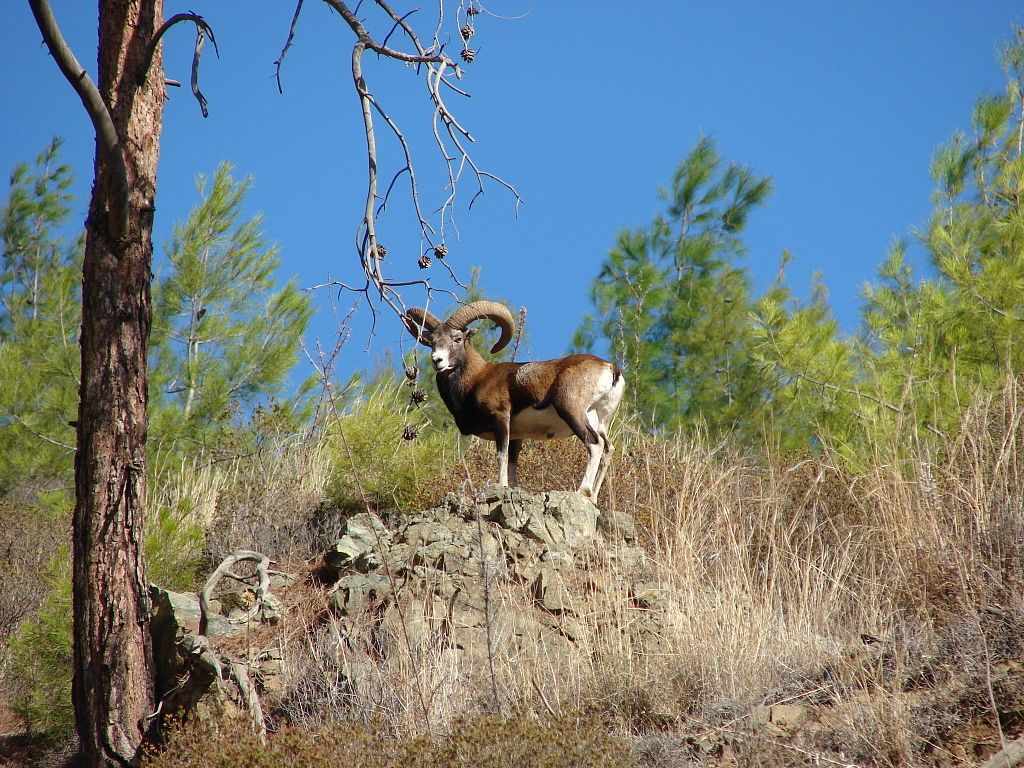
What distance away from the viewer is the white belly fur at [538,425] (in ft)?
34.1

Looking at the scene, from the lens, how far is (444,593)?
8156mm

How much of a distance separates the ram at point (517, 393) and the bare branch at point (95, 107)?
3489mm

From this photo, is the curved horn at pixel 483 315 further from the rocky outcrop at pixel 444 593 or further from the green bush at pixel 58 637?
the green bush at pixel 58 637

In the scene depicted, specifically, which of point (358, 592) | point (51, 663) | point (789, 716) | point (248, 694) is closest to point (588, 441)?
point (358, 592)

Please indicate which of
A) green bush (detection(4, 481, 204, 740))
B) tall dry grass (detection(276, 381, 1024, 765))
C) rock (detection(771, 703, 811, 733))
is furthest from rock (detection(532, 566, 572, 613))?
green bush (detection(4, 481, 204, 740))

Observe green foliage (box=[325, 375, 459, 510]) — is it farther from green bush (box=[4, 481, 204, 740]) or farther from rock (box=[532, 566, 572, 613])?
rock (box=[532, 566, 572, 613])

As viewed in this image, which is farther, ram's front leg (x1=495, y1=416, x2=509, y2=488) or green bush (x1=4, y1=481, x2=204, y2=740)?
ram's front leg (x1=495, y1=416, x2=509, y2=488)

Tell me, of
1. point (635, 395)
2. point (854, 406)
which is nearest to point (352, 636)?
point (854, 406)

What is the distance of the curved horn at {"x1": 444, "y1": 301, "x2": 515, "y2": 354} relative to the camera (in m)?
10.7

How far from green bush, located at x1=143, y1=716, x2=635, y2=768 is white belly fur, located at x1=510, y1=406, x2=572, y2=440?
4.13 m

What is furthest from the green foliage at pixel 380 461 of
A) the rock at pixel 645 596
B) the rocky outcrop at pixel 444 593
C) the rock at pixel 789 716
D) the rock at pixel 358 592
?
the rock at pixel 789 716

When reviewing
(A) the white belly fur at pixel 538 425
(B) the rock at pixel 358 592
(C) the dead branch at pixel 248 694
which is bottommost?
(C) the dead branch at pixel 248 694

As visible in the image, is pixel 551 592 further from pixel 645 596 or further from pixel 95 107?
pixel 95 107

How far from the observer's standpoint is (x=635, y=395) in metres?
16.4
